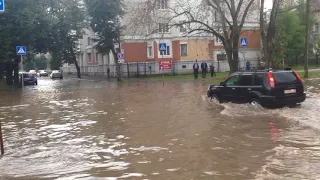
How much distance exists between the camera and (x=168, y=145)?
26.0ft

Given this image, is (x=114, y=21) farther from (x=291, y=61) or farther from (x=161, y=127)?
(x=161, y=127)

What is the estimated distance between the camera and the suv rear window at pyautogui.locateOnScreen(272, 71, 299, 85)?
12.4m

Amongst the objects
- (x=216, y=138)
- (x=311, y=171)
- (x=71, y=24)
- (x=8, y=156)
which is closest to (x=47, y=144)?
(x=8, y=156)

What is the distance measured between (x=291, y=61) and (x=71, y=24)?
92.6ft

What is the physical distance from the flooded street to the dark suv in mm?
361


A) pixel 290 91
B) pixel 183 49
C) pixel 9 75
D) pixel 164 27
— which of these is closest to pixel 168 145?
pixel 290 91

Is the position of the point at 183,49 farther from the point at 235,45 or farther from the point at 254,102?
the point at 254,102

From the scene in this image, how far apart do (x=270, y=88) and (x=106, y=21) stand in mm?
31462

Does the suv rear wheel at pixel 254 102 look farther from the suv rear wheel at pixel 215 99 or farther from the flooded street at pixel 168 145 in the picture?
the suv rear wheel at pixel 215 99

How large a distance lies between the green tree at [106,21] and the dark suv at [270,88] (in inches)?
1127

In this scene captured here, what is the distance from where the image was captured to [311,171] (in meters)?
5.70

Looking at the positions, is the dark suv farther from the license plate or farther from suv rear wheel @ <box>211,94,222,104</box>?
suv rear wheel @ <box>211,94,222,104</box>

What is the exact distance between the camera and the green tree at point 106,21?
1602 inches

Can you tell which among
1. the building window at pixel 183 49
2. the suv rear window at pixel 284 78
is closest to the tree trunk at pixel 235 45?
the suv rear window at pixel 284 78
